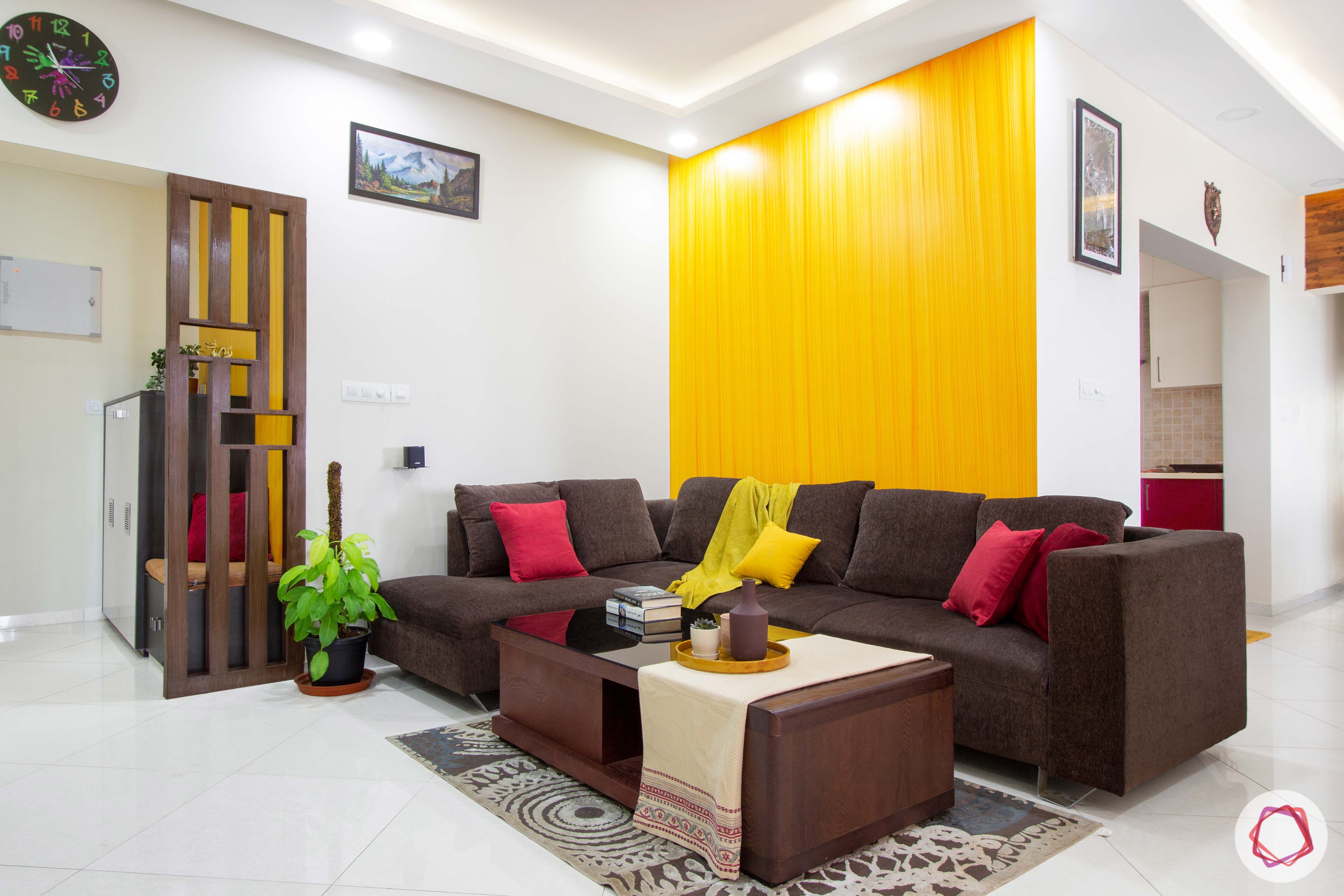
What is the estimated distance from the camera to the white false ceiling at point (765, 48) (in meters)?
3.59

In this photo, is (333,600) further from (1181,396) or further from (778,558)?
(1181,396)

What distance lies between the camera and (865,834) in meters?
2.05

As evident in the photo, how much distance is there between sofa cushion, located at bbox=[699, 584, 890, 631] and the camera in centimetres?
323

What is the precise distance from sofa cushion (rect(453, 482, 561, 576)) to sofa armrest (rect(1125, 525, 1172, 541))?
2640 millimetres

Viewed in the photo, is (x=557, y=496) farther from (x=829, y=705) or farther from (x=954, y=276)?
(x=829, y=705)

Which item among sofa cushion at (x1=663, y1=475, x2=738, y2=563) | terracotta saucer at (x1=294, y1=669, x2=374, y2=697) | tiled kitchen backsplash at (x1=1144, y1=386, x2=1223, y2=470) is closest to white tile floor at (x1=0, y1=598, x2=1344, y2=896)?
terracotta saucer at (x1=294, y1=669, x2=374, y2=697)

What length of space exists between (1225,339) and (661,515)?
421 centimetres

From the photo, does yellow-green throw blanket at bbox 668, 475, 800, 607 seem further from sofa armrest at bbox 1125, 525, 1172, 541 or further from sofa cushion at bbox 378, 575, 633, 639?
sofa armrest at bbox 1125, 525, 1172, 541

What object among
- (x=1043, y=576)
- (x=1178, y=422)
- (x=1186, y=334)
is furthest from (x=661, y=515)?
(x=1178, y=422)

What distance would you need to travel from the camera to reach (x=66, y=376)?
16.2ft

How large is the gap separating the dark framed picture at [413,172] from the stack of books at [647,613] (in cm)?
253

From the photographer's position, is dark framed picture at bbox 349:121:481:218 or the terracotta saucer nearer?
the terracotta saucer

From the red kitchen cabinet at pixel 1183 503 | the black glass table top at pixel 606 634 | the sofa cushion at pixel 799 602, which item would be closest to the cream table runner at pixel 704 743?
the black glass table top at pixel 606 634

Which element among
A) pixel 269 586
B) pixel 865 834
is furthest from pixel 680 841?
pixel 269 586
